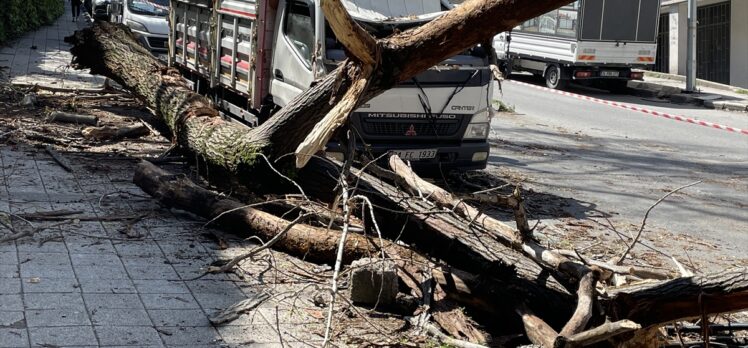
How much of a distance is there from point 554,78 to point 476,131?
1514 centimetres

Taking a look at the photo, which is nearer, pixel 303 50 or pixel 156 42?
pixel 303 50

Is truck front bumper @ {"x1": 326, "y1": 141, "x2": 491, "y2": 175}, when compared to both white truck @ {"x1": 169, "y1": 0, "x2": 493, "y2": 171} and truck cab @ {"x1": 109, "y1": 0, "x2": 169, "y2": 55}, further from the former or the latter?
truck cab @ {"x1": 109, "y1": 0, "x2": 169, "y2": 55}

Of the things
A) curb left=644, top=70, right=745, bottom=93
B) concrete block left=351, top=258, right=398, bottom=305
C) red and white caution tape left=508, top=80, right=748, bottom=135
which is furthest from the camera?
curb left=644, top=70, right=745, bottom=93

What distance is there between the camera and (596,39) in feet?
79.4

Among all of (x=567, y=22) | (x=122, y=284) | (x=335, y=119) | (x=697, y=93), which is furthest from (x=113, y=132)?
(x=697, y=93)

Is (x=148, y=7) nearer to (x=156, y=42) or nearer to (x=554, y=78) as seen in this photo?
(x=156, y=42)

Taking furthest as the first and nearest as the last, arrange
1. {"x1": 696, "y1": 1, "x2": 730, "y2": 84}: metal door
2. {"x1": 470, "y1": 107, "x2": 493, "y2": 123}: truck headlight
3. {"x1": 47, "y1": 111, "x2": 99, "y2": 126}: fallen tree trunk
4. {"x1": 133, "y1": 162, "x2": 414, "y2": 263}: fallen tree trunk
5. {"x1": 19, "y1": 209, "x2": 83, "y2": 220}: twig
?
{"x1": 696, "y1": 1, "x2": 730, "y2": 84}: metal door → {"x1": 47, "y1": 111, "x2": 99, "y2": 126}: fallen tree trunk → {"x1": 470, "y1": 107, "x2": 493, "y2": 123}: truck headlight → {"x1": 19, "y1": 209, "x2": 83, "y2": 220}: twig → {"x1": 133, "y1": 162, "x2": 414, "y2": 263}: fallen tree trunk

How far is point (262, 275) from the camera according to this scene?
720 cm

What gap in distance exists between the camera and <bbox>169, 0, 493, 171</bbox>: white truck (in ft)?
33.5

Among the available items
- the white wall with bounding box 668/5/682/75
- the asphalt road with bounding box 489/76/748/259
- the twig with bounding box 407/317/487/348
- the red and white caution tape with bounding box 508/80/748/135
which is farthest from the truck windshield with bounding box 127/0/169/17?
the twig with bounding box 407/317/487/348

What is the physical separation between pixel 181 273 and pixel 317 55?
12.0 ft

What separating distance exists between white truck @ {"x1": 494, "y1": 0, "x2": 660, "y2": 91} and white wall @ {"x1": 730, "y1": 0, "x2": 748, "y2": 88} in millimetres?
3877

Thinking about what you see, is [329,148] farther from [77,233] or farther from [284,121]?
[77,233]

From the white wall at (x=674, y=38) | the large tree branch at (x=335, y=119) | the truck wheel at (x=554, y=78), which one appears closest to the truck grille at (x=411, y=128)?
the large tree branch at (x=335, y=119)
